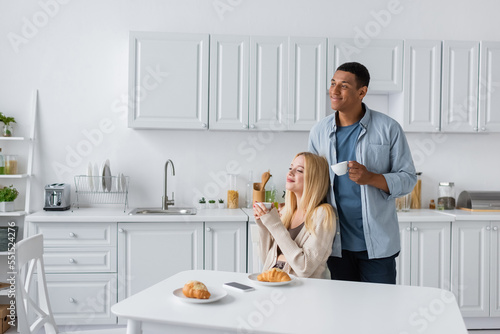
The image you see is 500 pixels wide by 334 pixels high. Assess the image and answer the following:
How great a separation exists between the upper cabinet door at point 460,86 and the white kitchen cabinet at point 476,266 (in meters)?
0.78

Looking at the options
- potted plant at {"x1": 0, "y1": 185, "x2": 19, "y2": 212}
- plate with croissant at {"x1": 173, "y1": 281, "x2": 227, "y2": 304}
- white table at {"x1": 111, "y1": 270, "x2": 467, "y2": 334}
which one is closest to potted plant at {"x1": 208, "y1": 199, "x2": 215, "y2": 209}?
potted plant at {"x1": 0, "y1": 185, "x2": 19, "y2": 212}

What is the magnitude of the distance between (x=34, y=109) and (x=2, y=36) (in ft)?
2.05

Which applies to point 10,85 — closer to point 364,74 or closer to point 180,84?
point 180,84

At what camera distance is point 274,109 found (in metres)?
3.73

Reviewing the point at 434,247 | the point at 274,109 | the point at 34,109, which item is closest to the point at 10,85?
the point at 34,109

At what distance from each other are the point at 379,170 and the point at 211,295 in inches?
44.5

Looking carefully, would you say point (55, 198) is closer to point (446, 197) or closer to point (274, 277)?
point (274, 277)

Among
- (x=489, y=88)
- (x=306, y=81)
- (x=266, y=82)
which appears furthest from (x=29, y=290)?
(x=489, y=88)

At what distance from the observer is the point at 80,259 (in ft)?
11.1

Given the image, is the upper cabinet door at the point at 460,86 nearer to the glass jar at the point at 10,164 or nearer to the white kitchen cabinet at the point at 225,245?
the white kitchen cabinet at the point at 225,245

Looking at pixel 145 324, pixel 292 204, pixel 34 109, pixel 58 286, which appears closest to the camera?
pixel 145 324

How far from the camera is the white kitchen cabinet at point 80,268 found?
3.38 metres

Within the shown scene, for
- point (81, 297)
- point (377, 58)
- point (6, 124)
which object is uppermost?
point (377, 58)

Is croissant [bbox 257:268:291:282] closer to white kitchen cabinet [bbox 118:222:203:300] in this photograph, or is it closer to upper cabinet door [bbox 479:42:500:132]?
white kitchen cabinet [bbox 118:222:203:300]
